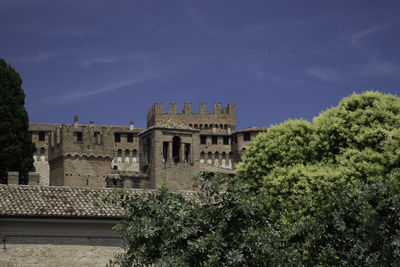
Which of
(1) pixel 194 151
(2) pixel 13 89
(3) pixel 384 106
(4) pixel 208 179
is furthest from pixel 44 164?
(4) pixel 208 179

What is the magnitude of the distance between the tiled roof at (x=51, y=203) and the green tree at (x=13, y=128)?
20.8 metres

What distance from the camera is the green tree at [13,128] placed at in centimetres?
4828

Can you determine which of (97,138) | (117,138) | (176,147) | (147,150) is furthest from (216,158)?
(97,138)

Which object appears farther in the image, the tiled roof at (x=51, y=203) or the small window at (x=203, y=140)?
the small window at (x=203, y=140)

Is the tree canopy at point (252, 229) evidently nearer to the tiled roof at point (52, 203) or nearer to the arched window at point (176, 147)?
the tiled roof at point (52, 203)

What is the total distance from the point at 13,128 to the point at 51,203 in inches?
1043

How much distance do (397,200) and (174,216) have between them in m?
5.15

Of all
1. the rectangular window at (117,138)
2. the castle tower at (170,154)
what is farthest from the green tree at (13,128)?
the rectangular window at (117,138)

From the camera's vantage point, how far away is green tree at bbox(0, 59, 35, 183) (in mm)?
48281

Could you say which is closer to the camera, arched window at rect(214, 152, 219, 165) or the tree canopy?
the tree canopy

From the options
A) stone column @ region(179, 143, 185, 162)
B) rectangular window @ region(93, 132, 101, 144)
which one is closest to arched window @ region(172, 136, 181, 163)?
stone column @ region(179, 143, 185, 162)

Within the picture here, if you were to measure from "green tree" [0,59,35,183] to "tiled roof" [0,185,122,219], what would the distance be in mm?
20788

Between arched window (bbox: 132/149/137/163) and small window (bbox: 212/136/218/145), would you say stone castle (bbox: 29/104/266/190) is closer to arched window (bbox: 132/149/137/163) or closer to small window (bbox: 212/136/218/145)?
arched window (bbox: 132/149/137/163)

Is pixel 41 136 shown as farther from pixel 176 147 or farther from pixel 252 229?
pixel 252 229
